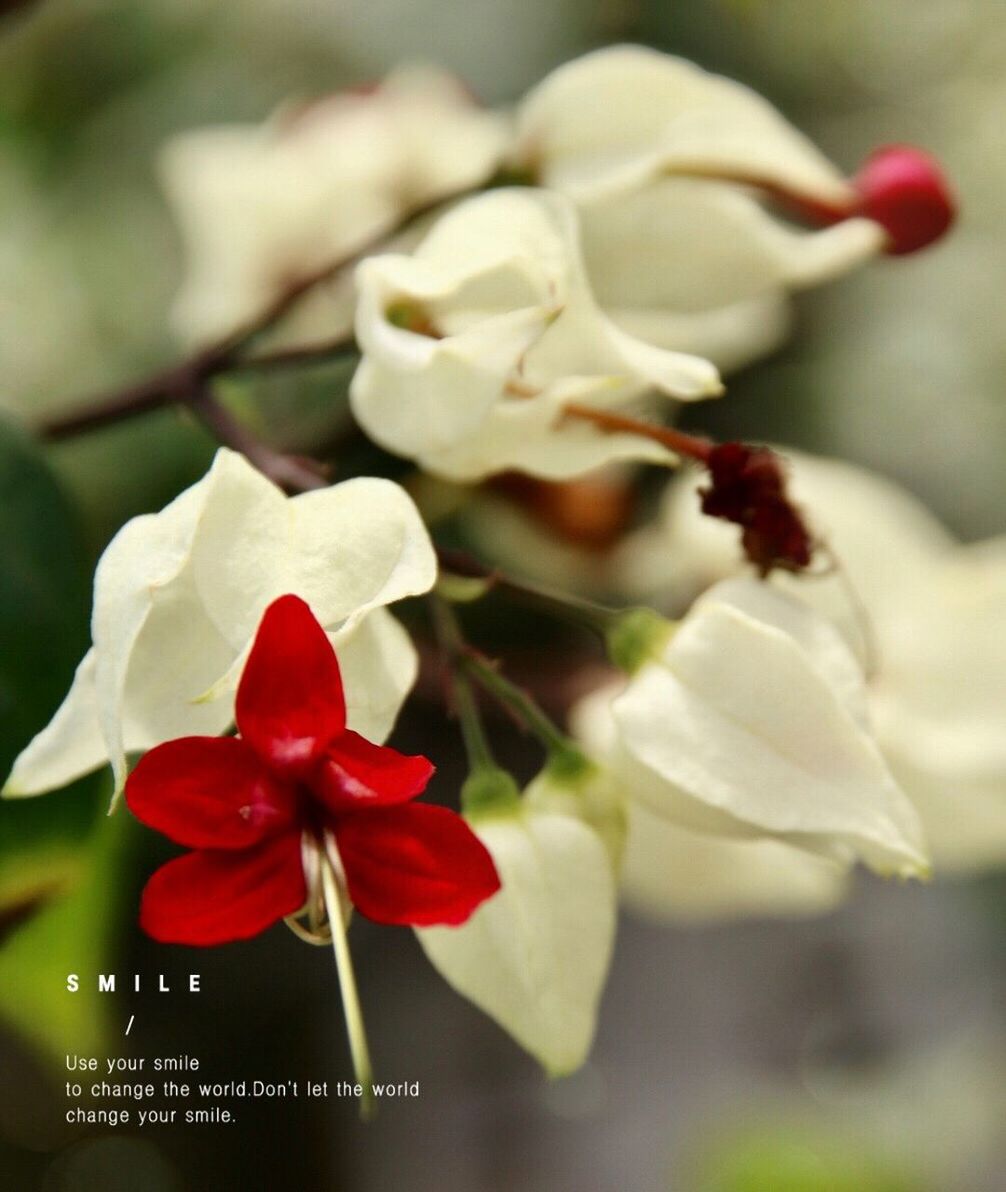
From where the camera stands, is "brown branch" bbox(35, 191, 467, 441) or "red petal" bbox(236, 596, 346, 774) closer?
"red petal" bbox(236, 596, 346, 774)

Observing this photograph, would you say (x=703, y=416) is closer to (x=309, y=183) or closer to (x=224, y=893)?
(x=309, y=183)

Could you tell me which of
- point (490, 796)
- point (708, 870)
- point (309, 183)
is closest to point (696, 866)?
point (708, 870)

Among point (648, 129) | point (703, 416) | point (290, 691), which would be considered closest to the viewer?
point (290, 691)

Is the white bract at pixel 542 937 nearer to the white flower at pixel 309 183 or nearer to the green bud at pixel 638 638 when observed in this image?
the green bud at pixel 638 638

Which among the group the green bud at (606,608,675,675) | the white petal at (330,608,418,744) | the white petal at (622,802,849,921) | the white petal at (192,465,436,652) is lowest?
the white petal at (622,802,849,921)

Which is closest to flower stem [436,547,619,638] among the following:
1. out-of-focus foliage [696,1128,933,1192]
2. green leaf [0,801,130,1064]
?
green leaf [0,801,130,1064]

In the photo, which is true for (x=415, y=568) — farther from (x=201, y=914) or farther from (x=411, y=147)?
(x=411, y=147)

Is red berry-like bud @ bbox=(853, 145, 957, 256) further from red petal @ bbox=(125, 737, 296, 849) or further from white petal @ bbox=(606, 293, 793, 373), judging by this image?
red petal @ bbox=(125, 737, 296, 849)

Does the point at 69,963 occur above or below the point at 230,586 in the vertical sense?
below
